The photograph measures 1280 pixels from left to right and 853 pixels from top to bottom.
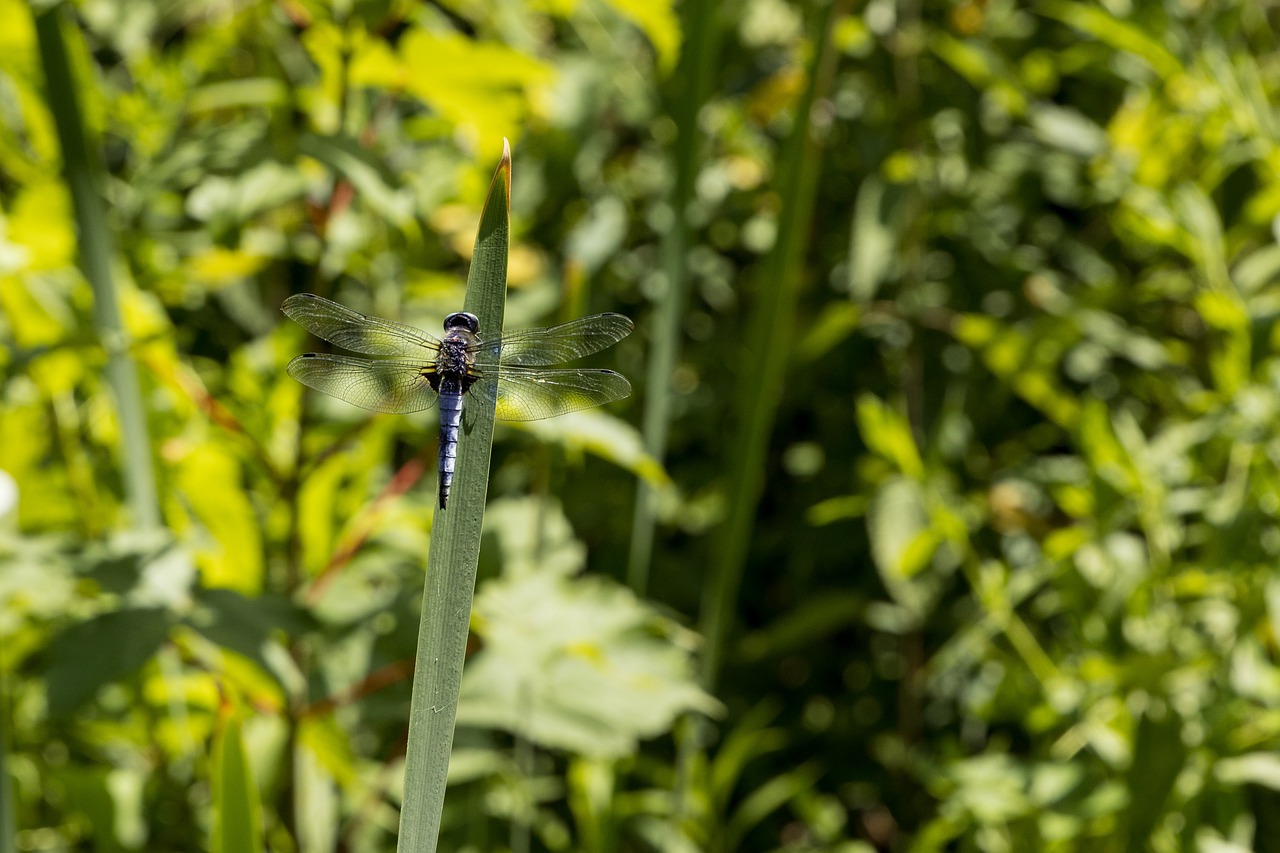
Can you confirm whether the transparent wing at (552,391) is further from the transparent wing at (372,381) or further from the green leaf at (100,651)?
the green leaf at (100,651)

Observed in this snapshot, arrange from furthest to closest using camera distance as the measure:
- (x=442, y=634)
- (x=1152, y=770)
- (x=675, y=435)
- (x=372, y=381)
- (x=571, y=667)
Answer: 1. (x=675, y=435)
2. (x=571, y=667)
3. (x=1152, y=770)
4. (x=372, y=381)
5. (x=442, y=634)

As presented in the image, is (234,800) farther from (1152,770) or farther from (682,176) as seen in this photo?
(1152,770)

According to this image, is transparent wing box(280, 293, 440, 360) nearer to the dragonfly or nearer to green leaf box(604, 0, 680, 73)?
the dragonfly

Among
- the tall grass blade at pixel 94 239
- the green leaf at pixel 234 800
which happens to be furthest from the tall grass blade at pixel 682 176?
the green leaf at pixel 234 800

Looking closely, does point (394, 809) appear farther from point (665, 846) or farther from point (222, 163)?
point (222, 163)

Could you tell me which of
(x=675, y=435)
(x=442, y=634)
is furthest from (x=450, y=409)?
(x=675, y=435)

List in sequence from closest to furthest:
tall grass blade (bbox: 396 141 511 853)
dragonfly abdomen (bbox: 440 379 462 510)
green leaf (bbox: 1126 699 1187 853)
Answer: tall grass blade (bbox: 396 141 511 853) → dragonfly abdomen (bbox: 440 379 462 510) → green leaf (bbox: 1126 699 1187 853)

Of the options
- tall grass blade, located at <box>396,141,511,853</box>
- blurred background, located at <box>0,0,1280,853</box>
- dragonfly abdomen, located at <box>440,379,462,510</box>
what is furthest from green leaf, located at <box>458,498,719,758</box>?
tall grass blade, located at <box>396,141,511,853</box>
